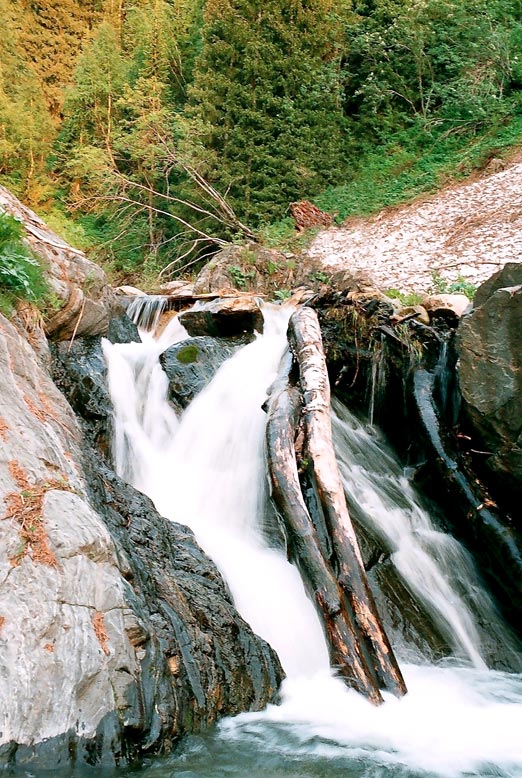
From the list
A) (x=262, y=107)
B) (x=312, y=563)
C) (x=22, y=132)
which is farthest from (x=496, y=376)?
(x=22, y=132)

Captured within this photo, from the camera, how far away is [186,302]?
831 centimetres

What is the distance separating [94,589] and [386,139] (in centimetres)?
1643

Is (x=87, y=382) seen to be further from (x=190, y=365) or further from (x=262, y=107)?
(x=262, y=107)

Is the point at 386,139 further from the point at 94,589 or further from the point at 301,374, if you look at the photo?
the point at 94,589

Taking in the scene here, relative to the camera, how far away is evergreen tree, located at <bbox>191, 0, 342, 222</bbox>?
1519cm

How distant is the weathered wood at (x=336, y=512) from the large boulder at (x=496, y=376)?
1219 mm

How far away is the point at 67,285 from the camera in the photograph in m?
5.29

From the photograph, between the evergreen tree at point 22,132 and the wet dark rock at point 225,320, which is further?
the evergreen tree at point 22,132

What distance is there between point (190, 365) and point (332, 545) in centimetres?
312

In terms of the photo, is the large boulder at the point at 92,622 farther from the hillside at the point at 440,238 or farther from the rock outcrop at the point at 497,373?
the hillside at the point at 440,238

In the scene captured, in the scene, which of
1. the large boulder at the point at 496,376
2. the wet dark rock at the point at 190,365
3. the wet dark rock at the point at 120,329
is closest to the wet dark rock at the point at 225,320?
the wet dark rock at the point at 190,365

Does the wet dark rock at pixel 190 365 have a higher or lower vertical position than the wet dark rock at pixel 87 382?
higher

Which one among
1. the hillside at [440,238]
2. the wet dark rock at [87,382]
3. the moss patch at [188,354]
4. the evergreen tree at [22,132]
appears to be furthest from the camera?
the evergreen tree at [22,132]

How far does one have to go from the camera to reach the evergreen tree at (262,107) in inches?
598
